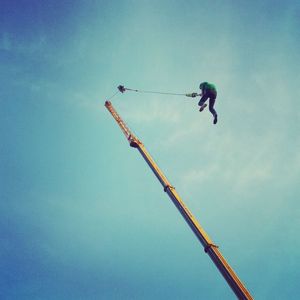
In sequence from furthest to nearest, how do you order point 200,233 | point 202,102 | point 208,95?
1. point 202,102
2. point 208,95
3. point 200,233

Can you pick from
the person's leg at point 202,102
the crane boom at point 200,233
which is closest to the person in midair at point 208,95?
the person's leg at point 202,102

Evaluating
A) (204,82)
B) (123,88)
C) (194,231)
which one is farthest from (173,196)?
(123,88)

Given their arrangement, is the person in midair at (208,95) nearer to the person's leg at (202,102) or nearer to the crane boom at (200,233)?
the person's leg at (202,102)

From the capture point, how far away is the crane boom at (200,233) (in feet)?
26.2

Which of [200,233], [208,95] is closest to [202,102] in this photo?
[208,95]

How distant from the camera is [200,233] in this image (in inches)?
384

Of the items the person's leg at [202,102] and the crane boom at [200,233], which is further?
the person's leg at [202,102]

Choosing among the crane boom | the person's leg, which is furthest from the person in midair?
the crane boom

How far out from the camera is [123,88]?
21.1 meters

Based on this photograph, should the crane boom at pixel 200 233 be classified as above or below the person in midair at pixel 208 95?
below

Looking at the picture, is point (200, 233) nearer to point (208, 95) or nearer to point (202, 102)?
point (202, 102)

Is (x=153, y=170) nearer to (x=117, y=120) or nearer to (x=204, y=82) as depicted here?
(x=204, y=82)

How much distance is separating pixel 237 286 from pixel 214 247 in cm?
150

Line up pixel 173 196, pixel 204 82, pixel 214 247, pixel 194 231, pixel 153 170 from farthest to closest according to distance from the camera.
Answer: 1. pixel 204 82
2. pixel 153 170
3. pixel 173 196
4. pixel 194 231
5. pixel 214 247
